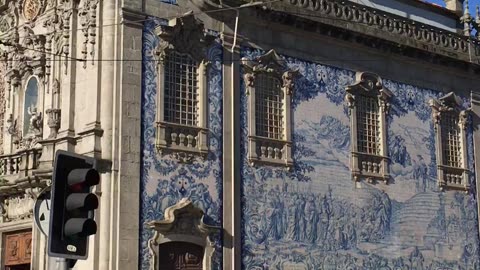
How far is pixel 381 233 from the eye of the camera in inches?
863

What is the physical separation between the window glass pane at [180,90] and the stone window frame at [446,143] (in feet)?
26.5

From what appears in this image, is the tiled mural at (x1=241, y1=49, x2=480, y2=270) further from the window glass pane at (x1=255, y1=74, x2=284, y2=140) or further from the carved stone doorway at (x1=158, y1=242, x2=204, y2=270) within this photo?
the carved stone doorway at (x1=158, y1=242, x2=204, y2=270)

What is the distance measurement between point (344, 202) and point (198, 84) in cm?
493

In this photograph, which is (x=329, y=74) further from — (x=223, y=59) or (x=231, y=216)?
(x=231, y=216)

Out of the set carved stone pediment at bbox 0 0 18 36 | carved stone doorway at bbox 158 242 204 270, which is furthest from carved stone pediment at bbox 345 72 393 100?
carved stone pediment at bbox 0 0 18 36

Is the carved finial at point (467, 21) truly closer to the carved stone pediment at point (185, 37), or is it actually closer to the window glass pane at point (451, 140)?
the window glass pane at point (451, 140)

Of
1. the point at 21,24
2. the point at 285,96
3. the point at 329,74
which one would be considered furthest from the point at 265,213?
the point at 21,24

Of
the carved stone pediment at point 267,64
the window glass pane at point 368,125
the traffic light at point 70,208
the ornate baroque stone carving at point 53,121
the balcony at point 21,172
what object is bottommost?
the traffic light at point 70,208

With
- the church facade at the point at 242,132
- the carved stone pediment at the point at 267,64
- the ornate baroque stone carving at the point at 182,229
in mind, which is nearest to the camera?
the ornate baroque stone carving at the point at 182,229

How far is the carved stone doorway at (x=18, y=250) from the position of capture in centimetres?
1898

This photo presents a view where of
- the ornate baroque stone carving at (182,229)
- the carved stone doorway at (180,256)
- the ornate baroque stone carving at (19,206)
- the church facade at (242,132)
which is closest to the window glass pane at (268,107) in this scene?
the church facade at (242,132)

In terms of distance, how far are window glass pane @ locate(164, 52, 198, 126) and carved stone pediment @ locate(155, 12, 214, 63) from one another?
0.52 feet

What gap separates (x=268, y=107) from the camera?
20.3m

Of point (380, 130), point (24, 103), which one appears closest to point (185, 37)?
point (24, 103)
